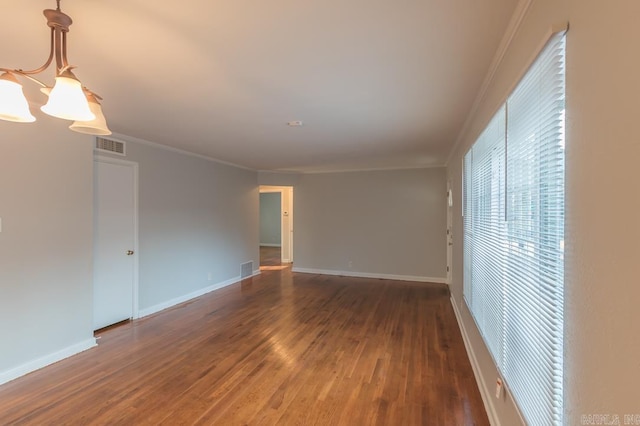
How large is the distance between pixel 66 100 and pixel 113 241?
3136 millimetres

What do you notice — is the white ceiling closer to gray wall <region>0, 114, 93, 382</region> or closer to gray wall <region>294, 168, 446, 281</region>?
gray wall <region>0, 114, 93, 382</region>

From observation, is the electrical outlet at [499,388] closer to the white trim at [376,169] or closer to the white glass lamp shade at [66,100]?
the white glass lamp shade at [66,100]

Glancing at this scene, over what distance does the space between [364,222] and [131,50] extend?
5600 millimetres

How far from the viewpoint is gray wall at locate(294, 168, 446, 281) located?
6320 mm

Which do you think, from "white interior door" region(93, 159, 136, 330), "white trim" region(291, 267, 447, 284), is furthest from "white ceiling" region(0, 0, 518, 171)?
"white trim" region(291, 267, 447, 284)

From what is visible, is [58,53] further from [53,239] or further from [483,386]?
[483,386]

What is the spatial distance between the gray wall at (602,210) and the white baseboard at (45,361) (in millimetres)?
3966

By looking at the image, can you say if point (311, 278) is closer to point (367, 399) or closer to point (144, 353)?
point (144, 353)

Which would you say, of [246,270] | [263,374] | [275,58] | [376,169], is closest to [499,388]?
[263,374]

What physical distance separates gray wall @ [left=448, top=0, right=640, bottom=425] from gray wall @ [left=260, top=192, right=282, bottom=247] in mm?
11416

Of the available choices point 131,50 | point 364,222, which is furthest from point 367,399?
point 364,222

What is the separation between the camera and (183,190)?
16.1 feet

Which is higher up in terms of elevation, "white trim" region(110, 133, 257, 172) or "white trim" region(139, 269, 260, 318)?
"white trim" region(110, 133, 257, 172)

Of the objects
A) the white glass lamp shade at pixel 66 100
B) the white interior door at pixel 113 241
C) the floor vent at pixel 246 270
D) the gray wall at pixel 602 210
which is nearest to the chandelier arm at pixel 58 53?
the white glass lamp shade at pixel 66 100
